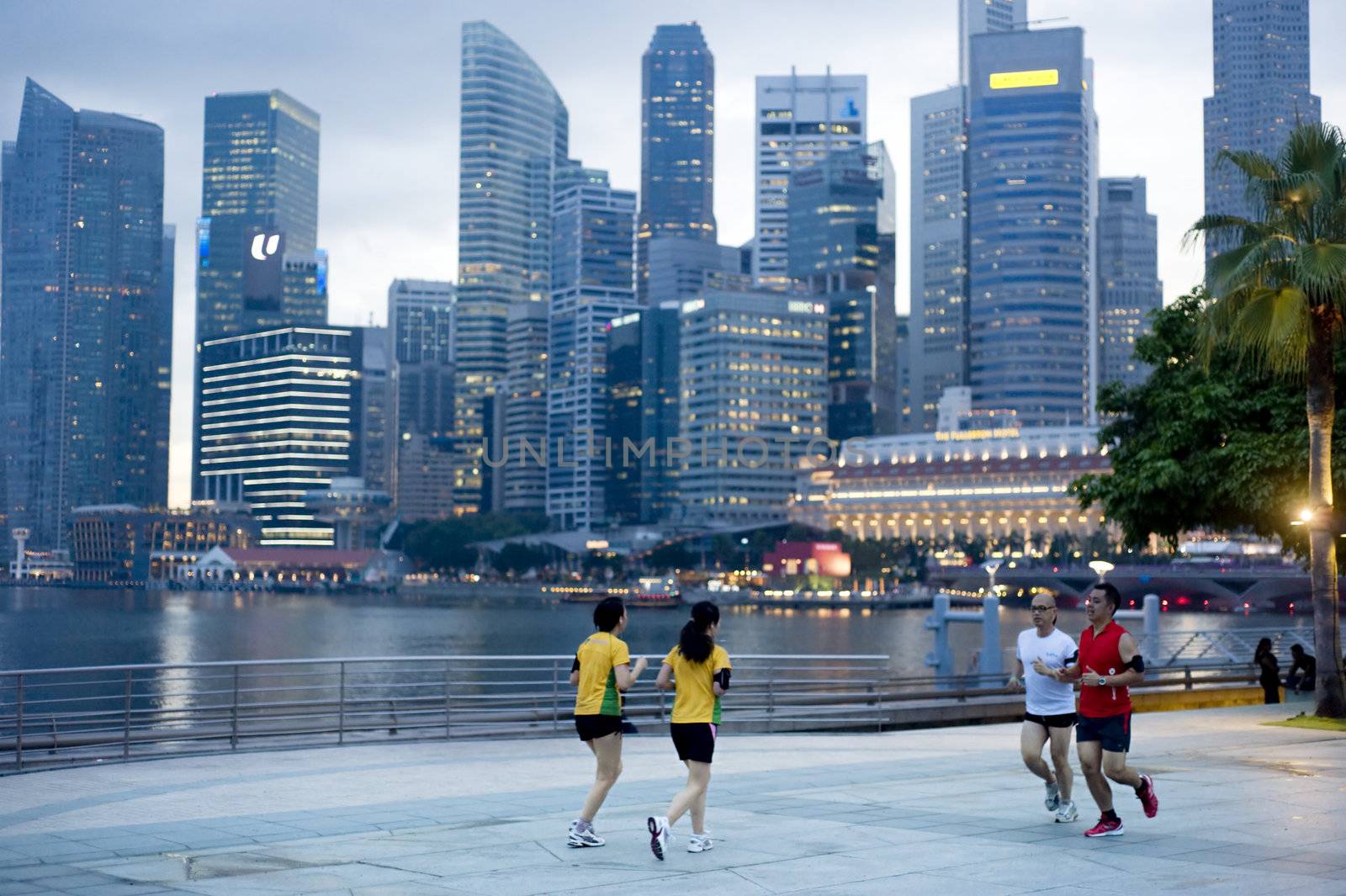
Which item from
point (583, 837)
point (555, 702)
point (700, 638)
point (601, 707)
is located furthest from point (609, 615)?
point (555, 702)

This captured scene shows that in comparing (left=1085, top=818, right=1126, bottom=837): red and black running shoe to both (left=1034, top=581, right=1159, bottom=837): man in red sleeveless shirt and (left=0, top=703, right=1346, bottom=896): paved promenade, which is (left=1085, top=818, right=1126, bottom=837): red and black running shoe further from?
(left=0, top=703, right=1346, bottom=896): paved promenade

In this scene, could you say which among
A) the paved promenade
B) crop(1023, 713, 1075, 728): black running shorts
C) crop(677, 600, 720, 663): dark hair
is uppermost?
crop(677, 600, 720, 663): dark hair

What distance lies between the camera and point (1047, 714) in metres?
15.1

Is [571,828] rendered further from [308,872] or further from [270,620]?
[270,620]

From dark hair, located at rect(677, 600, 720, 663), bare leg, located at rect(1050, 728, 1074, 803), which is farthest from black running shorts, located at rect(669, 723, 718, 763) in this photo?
bare leg, located at rect(1050, 728, 1074, 803)

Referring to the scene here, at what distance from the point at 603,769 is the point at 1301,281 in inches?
675

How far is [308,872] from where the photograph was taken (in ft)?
40.7

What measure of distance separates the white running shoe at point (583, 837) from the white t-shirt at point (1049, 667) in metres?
4.48

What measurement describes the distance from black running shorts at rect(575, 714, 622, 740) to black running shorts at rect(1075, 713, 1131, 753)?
4.21 metres

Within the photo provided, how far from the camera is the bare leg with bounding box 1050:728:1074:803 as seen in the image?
15.0m

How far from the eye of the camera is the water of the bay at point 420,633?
10300 centimetres

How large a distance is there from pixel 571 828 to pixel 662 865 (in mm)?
1150

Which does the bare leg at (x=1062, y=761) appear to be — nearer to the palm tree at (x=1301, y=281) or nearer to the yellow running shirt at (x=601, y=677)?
the yellow running shirt at (x=601, y=677)

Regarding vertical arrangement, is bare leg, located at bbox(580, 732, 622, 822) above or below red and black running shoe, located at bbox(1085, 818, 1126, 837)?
above
